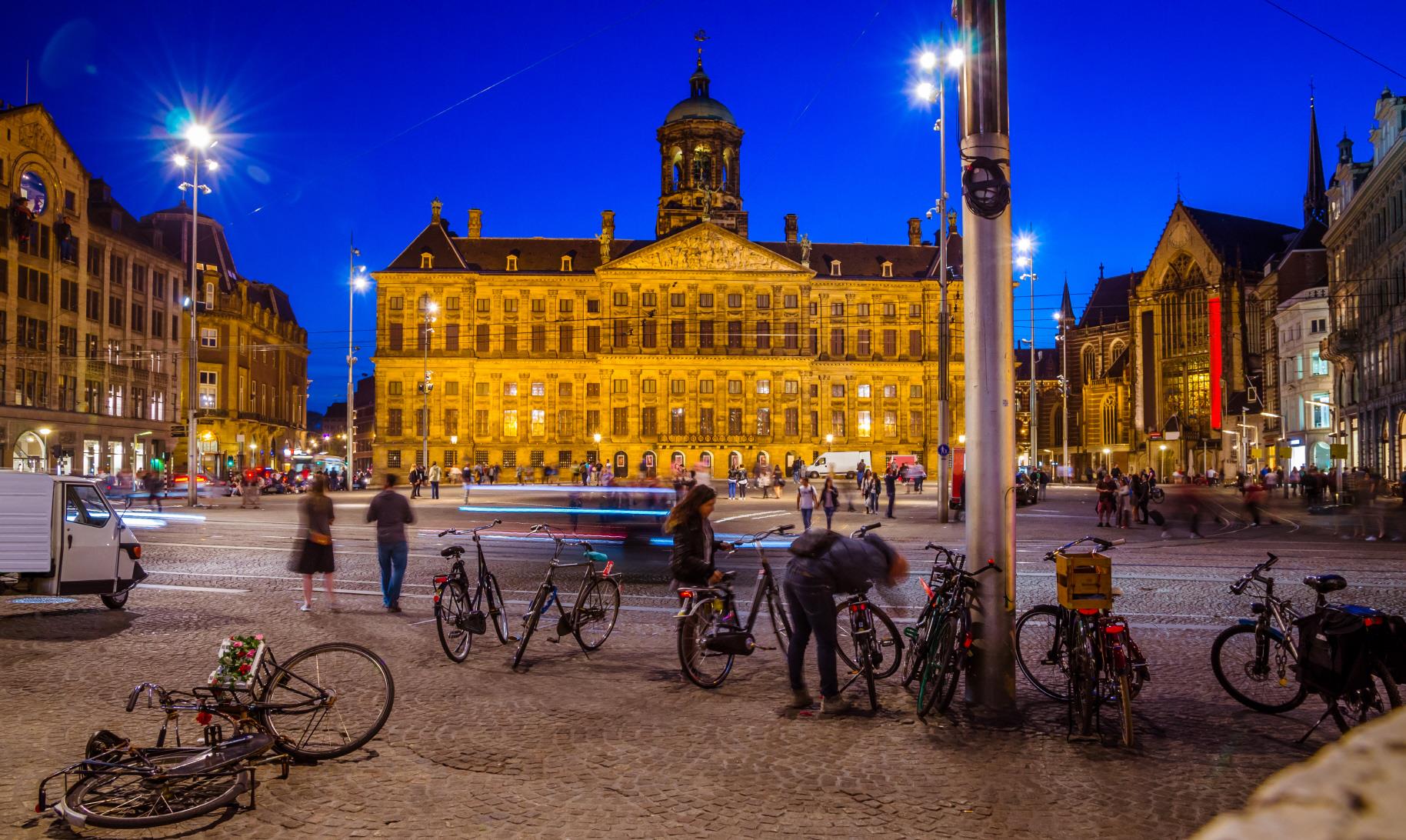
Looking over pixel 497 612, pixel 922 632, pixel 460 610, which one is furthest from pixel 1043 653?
pixel 460 610

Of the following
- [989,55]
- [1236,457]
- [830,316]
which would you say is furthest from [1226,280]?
[989,55]

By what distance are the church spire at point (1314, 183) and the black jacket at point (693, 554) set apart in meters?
87.1

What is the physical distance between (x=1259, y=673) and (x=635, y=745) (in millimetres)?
4496

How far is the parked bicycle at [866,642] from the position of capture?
7828 mm

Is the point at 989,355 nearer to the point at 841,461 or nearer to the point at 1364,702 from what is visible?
the point at 1364,702

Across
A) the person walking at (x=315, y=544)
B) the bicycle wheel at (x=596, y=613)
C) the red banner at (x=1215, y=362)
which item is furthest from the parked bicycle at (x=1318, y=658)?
the red banner at (x=1215, y=362)

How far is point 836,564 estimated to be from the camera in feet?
24.7

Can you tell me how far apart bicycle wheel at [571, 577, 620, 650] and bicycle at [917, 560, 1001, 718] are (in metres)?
3.48

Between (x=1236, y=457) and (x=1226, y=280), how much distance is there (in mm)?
13495

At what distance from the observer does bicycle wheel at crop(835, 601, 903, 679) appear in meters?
8.18

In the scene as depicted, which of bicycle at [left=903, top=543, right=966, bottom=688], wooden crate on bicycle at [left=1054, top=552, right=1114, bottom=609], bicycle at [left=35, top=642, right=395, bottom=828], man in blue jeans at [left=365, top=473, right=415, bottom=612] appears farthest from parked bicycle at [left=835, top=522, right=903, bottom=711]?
man in blue jeans at [left=365, top=473, right=415, bottom=612]

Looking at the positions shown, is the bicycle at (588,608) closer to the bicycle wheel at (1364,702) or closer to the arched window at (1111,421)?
the bicycle wheel at (1364,702)

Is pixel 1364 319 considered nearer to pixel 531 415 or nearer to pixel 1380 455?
pixel 1380 455

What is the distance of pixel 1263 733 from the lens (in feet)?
22.6
